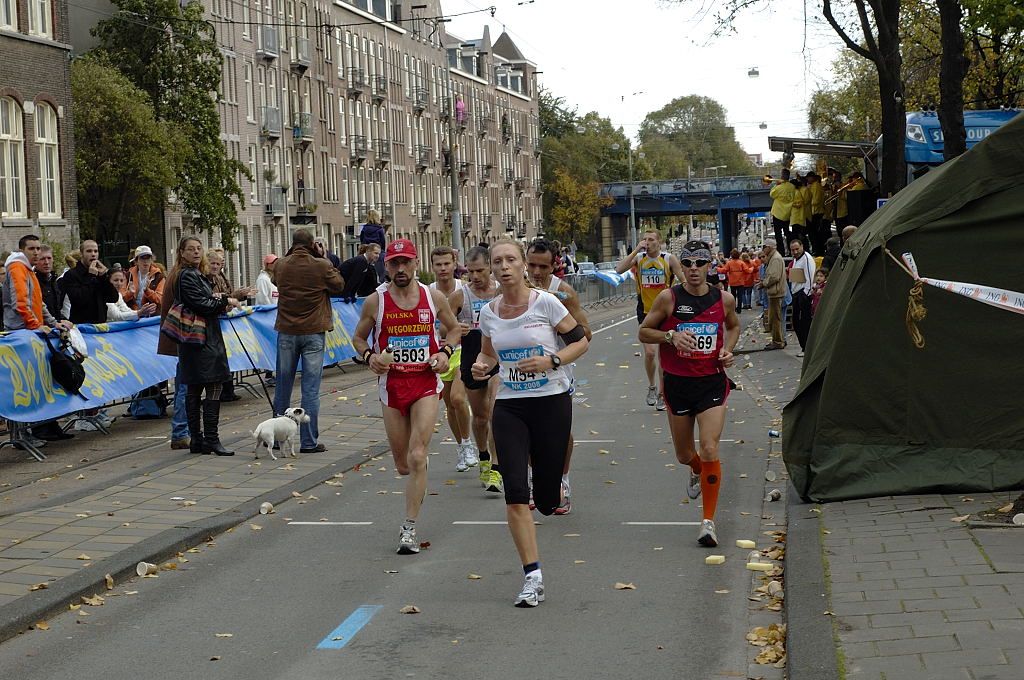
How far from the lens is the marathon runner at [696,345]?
9391 mm

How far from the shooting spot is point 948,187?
1037cm

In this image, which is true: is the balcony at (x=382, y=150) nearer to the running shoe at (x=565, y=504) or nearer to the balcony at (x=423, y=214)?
the balcony at (x=423, y=214)

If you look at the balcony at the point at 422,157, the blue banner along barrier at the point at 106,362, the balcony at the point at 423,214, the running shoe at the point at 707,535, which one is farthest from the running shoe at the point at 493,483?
the balcony at the point at 422,157

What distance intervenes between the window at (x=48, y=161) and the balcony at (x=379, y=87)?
4255 cm

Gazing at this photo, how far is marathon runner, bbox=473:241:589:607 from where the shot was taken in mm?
7715

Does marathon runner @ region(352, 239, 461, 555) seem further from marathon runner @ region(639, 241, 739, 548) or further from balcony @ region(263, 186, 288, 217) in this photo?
balcony @ region(263, 186, 288, 217)

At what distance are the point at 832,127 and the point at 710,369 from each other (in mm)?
58275

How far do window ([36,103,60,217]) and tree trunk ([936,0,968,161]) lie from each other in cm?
2763

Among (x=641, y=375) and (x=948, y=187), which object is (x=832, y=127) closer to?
(x=641, y=375)

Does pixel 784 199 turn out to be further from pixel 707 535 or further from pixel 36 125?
pixel 36 125

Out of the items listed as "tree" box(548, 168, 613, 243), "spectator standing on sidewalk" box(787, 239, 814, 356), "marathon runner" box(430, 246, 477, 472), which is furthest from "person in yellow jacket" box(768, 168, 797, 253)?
"tree" box(548, 168, 613, 243)

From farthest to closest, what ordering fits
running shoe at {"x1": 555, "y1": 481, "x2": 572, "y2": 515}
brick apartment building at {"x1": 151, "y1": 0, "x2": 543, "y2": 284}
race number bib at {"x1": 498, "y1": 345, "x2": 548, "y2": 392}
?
brick apartment building at {"x1": 151, "y1": 0, "x2": 543, "y2": 284} → running shoe at {"x1": 555, "y1": 481, "x2": 572, "y2": 515} → race number bib at {"x1": 498, "y1": 345, "x2": 548, "y2": 392}

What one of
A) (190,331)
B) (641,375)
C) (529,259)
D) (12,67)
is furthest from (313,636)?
(12,67)

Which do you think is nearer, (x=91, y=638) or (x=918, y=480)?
(x=91, y=638)
